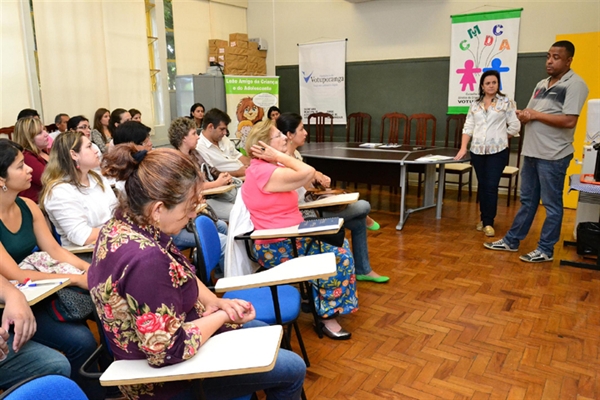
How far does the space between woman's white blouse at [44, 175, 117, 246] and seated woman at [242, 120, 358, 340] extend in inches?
28.9

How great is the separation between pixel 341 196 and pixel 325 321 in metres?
0.85

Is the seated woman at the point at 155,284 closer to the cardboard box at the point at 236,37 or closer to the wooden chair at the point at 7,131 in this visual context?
the wooden chair at the point at 7,131

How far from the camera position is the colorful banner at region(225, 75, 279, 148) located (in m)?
6.98

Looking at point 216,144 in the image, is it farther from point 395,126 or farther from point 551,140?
point 395,126

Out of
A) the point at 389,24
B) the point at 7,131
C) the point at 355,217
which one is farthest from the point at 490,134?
the point at 7,131

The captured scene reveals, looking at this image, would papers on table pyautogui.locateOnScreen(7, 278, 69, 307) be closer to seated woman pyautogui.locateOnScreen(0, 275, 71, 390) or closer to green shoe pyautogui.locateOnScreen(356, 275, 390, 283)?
seated woman pyautogui.locateOnScreen(0, 275, 71, 390)

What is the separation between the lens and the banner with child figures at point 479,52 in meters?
5.67

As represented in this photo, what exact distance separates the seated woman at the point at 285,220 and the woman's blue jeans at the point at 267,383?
1047 millimetres

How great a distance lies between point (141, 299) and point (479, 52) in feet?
19.0

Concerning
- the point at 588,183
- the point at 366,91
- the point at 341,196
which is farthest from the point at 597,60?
the point at 341,196

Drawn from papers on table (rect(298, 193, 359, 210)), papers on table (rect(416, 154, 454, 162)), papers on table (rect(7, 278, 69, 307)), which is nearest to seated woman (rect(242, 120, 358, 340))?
papers on table (rect(298, 193, 359, 210))

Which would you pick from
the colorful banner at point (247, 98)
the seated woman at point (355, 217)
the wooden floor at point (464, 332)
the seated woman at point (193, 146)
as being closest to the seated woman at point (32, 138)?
the seated woman at point (193, 146)

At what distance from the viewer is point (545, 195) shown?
11.4 feet

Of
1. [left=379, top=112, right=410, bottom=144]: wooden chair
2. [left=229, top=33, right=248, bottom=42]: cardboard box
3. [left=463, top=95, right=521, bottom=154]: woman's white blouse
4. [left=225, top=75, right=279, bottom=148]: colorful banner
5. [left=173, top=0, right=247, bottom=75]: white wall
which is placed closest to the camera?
[left=463, top=95, right=521, bottom=154]: woman's white blouse
